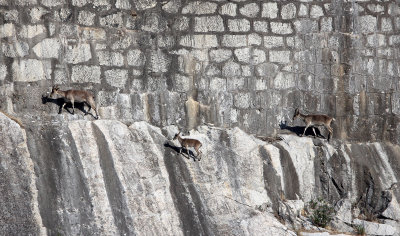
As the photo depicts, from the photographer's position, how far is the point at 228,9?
590 inches

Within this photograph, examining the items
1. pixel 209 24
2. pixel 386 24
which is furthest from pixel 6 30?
pixel 386 24

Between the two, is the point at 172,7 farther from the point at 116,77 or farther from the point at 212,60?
the point at 116,77

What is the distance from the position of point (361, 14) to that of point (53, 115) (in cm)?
659

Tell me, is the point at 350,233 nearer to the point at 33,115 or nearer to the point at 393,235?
the point at 393,235

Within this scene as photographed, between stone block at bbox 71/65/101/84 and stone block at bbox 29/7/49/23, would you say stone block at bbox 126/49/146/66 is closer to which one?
stone block at bbox 71/65/101/84

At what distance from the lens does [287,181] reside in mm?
14664

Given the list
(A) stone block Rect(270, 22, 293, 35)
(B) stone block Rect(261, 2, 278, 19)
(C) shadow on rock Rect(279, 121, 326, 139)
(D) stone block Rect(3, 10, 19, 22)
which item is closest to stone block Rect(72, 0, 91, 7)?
(D) stone block Rect(3, 10, 19, 22)

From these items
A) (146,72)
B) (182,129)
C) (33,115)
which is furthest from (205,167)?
(33,115)

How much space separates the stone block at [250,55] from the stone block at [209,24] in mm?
580

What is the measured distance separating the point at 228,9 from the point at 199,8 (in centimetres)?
59

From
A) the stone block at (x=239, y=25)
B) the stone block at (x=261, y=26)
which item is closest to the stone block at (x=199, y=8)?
the stone block at (x=239, y=25)

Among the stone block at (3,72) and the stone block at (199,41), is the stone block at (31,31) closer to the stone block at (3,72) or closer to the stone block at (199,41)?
the stone block at (3,72)

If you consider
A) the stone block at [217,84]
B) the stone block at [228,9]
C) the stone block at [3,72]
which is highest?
the stone block at [228,9]

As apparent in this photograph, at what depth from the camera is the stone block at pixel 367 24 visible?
1584 cm
